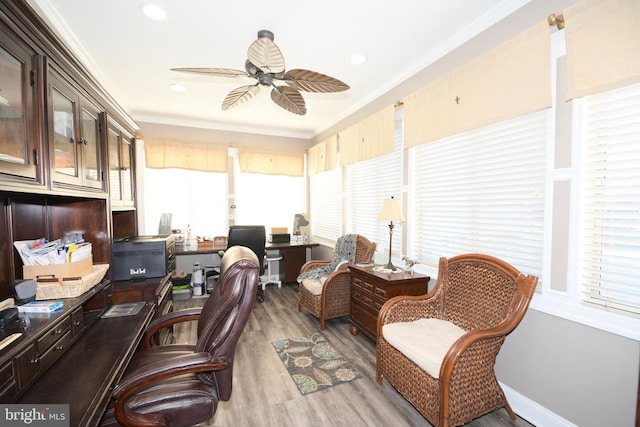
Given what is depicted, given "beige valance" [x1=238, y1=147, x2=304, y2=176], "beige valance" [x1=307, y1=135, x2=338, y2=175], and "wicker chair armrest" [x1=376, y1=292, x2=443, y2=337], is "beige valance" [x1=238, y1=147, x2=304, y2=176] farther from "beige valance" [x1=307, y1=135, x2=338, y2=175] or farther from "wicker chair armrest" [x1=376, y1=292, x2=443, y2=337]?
"wicker chair armrest" [x1=376, y1=292, x2=443, y2=337]

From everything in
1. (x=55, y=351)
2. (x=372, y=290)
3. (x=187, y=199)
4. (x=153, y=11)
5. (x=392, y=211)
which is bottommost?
(x=372, y=290)

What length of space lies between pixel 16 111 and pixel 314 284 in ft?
9.11

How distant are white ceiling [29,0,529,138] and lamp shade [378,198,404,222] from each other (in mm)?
1301

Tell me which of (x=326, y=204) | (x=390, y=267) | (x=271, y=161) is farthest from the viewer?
(x=271, y=161)

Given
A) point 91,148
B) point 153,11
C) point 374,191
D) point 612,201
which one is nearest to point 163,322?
point 91,148

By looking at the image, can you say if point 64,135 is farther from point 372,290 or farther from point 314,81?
point 372,290

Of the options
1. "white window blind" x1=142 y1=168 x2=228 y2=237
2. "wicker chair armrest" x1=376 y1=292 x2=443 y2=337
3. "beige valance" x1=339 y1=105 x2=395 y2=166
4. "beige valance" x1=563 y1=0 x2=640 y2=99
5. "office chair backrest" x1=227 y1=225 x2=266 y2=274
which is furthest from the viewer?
"white window blind" x1=142 y1=168 x2=228 y2=237

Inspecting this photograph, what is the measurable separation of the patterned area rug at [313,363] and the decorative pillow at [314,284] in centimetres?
49

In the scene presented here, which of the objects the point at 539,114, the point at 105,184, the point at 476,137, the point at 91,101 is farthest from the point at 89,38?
the point at 539,114

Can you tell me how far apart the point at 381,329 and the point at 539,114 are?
1.81 meters

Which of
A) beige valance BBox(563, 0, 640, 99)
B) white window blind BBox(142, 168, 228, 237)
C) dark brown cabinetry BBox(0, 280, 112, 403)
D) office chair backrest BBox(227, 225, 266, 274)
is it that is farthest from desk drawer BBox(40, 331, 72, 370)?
white window blind BBox(142, 168, 228, 237)

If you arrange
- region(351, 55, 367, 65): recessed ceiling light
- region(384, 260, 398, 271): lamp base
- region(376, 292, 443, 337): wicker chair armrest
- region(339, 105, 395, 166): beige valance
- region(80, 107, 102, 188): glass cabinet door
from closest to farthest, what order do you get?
region(80, 107, 102, 188): glass cabinet door, region(376, 292, 443, 337): wicker chair armrest, region(351, 55, 367, 65): recessed ceiling light, region(384, 260, 398, 271): lamp base, region(339, 105, 395, 166): beige valance

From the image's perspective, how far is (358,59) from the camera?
257 cm

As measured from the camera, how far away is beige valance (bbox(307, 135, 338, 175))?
4.26m
